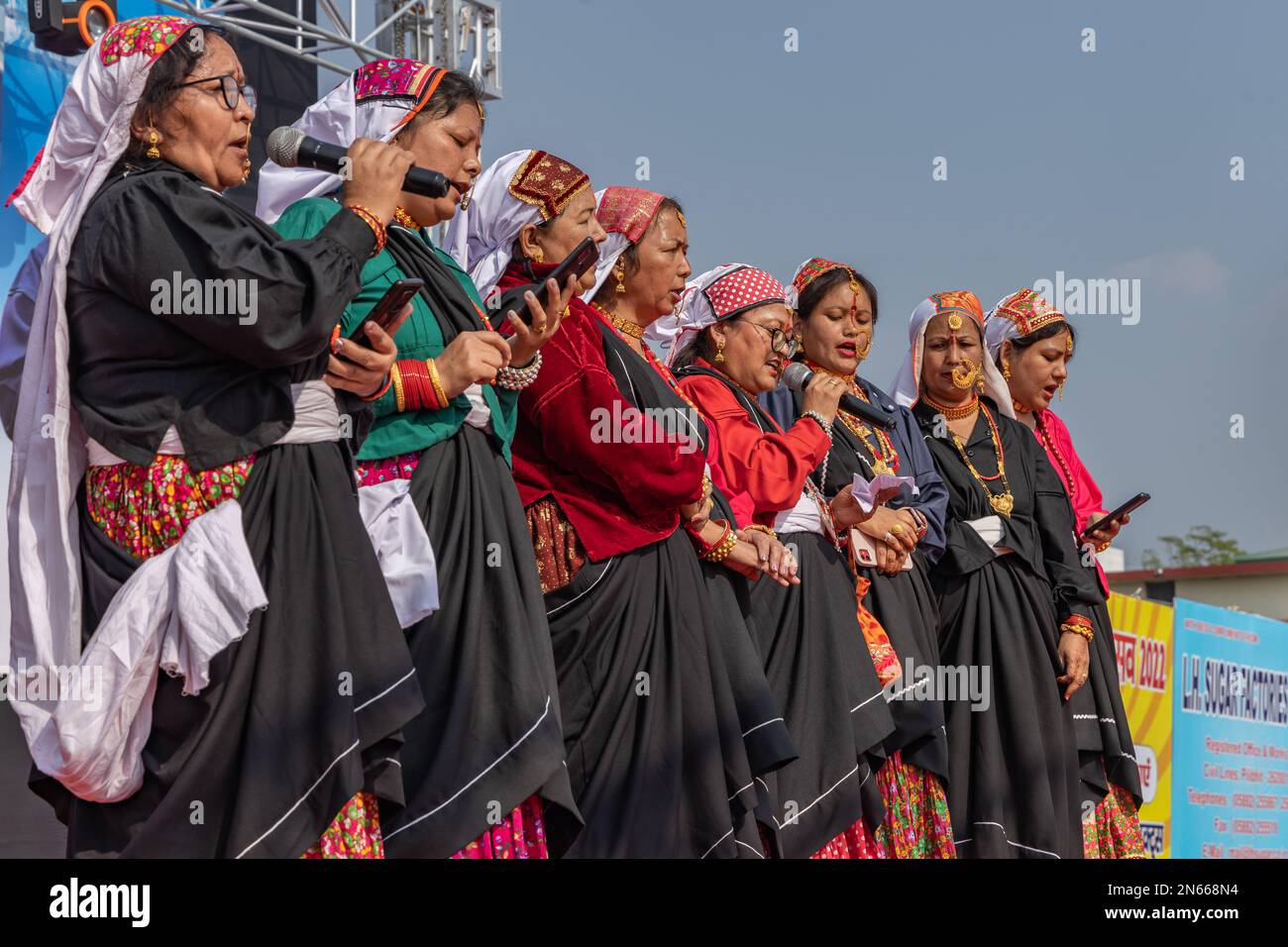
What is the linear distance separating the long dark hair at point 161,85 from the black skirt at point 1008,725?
135 inches

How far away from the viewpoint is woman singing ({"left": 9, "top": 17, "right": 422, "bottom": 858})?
2633mm

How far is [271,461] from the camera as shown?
9.19 ft

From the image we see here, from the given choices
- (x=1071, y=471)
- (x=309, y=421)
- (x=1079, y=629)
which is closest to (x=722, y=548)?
(x=309, y=421)

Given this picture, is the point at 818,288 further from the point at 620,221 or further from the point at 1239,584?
the point at 1239,584

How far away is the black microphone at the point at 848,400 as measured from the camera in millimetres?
4941

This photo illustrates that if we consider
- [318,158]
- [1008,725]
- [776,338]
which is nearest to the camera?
[318,158]

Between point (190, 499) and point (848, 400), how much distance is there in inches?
104

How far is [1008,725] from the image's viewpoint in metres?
5.42

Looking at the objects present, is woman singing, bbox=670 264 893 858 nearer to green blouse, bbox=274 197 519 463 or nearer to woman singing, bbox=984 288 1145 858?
green blouse, bbox=274 197 519 463

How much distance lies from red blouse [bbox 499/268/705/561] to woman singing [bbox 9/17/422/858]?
0.93 meters

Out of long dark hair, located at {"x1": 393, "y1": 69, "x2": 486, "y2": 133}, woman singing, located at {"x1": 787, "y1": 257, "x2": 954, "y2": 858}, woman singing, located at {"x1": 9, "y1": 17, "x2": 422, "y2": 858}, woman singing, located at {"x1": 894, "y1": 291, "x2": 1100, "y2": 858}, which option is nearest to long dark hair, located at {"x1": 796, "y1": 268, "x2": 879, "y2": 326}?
woman singing, located at {"x1": 787, "y1": 257, "x2": 954, "y2": 858}

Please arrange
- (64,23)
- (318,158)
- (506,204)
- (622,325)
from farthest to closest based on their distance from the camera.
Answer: (64,23), (622,325), (506,204), (318,158)
